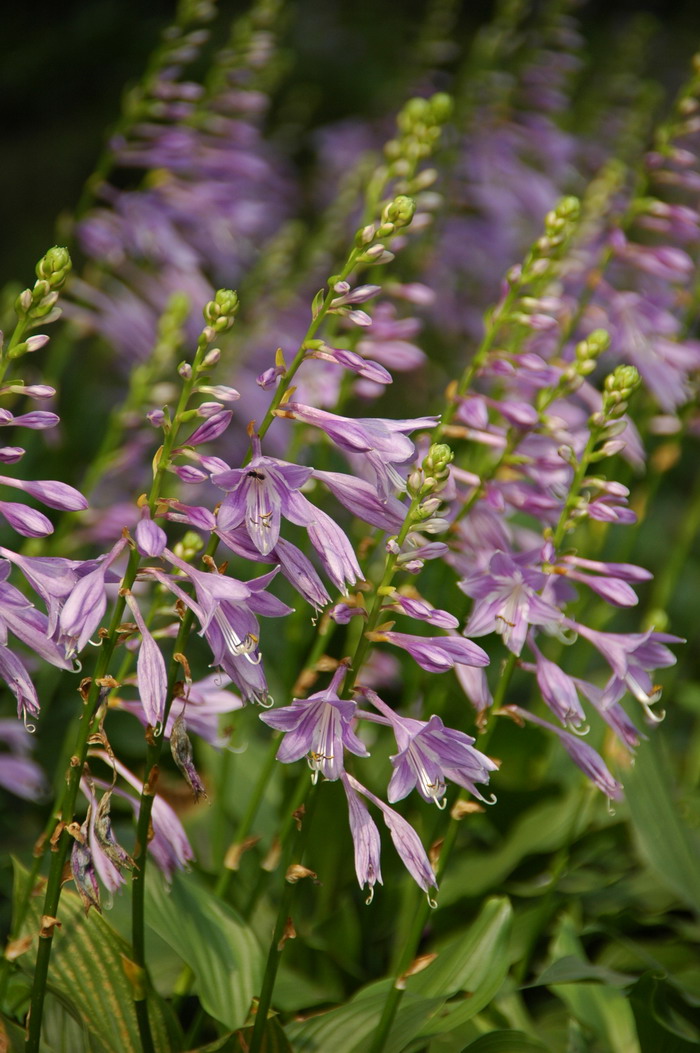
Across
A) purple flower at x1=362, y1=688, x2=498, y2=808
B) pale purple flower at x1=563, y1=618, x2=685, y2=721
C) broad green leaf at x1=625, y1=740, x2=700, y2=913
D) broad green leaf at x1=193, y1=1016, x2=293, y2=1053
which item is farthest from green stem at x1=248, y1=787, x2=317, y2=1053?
broad green leaf at x1=625, y1=740, x2=700, y2=913

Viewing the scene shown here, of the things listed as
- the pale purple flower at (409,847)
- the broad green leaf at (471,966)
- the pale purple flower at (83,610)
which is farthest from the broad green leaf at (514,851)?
the pale purple flower at (83,610)

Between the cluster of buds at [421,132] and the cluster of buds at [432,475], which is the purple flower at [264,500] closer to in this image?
the cluster of buds at [432,475]

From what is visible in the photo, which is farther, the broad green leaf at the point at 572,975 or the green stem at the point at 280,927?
the broad green leaf at the point at 572,975

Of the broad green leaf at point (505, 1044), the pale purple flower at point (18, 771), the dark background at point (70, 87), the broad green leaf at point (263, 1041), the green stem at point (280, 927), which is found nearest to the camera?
the green stem at point (280, 927)

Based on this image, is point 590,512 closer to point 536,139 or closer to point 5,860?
point 5,860

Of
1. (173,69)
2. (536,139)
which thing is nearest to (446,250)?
(536,139)

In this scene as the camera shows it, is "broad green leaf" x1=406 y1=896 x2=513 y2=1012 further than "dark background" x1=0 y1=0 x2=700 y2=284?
No

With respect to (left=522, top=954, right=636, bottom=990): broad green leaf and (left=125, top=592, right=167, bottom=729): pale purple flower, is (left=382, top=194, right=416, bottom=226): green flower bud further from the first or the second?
(left=522, top=954, right=636, bottom=990): broad green leaf
